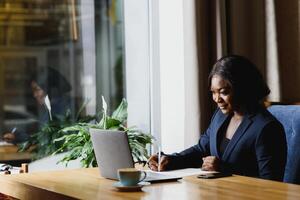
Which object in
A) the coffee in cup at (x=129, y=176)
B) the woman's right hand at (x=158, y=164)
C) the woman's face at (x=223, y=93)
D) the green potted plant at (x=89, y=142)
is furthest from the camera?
the green potted plant at (x=89, y=142)

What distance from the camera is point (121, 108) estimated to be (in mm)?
3732

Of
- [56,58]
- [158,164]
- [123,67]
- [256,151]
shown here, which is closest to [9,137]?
[56,58]

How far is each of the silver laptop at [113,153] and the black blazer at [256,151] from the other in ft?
1.07

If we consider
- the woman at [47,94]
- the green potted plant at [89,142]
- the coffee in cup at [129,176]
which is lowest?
the green potted plant at [89,142]

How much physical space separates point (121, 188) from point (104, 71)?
6.43ft

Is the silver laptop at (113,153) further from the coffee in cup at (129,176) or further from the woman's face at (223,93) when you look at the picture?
the woman's face at (223,93)

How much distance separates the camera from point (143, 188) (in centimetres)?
213

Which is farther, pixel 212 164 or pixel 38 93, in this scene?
pixel 38 93

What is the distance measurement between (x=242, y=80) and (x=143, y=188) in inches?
31.9

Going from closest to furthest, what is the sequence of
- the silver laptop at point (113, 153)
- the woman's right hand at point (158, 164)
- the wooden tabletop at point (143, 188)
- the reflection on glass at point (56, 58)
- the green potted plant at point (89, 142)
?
the wooden tabletop at point (143, 188) < the silver laptop at point (113, 153) < the woman's right hand at point (158, 164) < the green potted plant at point (89, 142) < the reflection on glass at point (56, 58)

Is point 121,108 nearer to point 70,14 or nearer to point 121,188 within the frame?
point 70,14

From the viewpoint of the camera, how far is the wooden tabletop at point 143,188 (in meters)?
1.96

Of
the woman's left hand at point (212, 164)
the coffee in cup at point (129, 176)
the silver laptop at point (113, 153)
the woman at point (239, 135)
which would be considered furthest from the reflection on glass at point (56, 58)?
the coffee in cup at point (129, 176)

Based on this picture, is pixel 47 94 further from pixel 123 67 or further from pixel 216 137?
pixel 216 137
